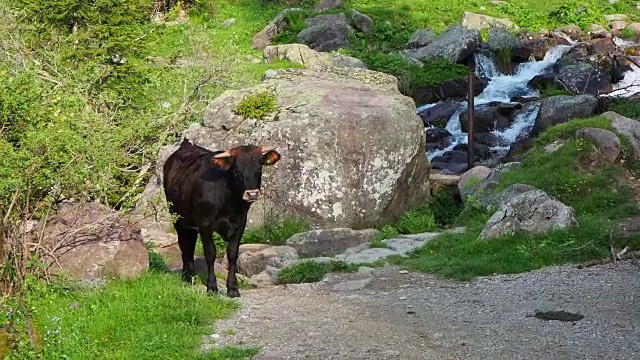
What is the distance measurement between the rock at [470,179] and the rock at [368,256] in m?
3.81

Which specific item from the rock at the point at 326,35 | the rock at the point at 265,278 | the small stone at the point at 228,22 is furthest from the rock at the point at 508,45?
the rock at the point at 265,278

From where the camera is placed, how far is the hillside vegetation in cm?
888

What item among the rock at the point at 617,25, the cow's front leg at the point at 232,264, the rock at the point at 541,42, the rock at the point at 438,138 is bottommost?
the rock at the point at 617,25

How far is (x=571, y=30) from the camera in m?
34.7

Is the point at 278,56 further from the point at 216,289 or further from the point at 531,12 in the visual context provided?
the point at 216,289

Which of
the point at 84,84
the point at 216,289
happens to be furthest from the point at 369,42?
the point at 216,289

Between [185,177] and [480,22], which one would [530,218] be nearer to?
[185,177]

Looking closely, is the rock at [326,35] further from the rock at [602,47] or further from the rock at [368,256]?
the rock at [368,256]

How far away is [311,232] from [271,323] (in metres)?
5.95

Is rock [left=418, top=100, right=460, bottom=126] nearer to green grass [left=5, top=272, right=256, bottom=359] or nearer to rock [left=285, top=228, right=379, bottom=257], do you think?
rock [left=285, top=228, right=379, bottom=257]

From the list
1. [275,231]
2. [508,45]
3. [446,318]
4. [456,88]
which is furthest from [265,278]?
[508,45]

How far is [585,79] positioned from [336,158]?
13.9 metres

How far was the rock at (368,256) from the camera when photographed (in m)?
13.5

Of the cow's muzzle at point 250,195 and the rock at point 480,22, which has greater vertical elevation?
the cow's muzzle at point 250,195
